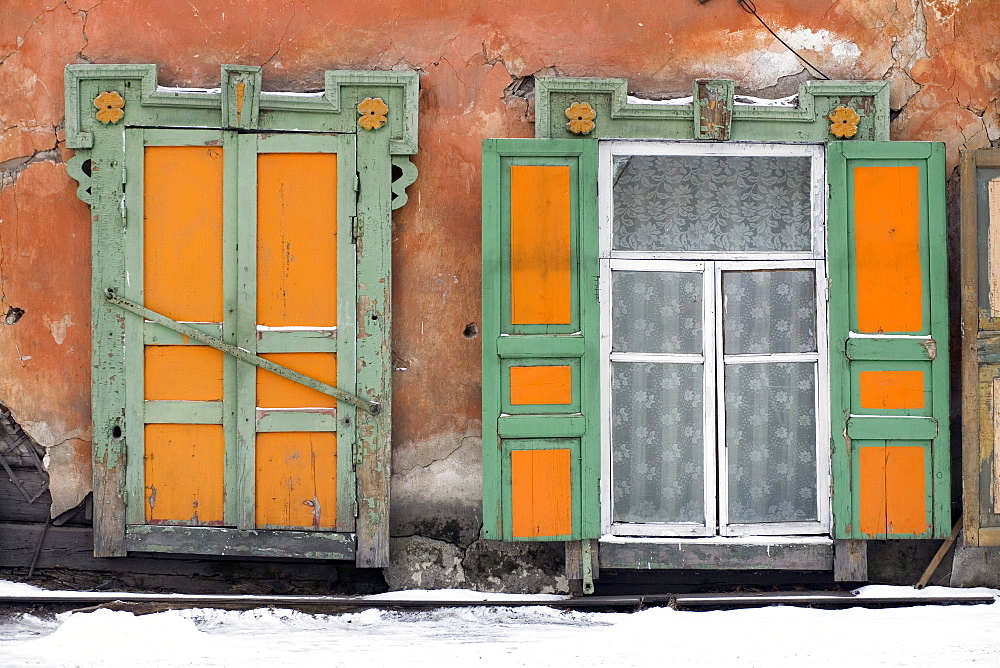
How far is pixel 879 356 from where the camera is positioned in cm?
384

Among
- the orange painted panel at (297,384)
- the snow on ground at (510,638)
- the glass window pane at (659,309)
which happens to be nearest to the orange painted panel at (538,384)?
the glass window pane at (659,309)

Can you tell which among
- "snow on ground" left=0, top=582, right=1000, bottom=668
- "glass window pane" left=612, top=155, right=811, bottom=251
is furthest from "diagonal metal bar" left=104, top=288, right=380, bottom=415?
"glass window pane" left=612, top=155, right=811, bottom=251

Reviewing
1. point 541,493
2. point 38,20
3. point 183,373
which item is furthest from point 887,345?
point 38,20

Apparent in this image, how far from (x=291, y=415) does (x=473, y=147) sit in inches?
55.4

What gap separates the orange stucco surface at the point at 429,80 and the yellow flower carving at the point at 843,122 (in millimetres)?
207

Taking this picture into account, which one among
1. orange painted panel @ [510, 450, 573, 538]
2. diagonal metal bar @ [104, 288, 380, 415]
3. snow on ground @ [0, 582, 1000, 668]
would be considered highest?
diagonal metal bar @ [104, 288, 380, 415]

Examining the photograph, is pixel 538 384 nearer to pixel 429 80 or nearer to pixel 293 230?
pixel 293 230

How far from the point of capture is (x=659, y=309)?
3957 mm

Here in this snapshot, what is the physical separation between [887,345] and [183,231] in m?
3.05

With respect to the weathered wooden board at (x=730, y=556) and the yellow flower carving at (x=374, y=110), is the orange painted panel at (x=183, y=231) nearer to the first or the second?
the yellow flower carving at (x=374, y=110)

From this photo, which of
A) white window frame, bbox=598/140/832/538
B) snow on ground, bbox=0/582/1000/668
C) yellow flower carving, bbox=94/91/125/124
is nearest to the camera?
snow on ground, bbox=0/582/1000/668

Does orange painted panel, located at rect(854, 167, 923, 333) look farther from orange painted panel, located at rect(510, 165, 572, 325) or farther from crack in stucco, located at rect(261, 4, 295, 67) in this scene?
crack in stucco, located at rect(261, 4, 295, 67)

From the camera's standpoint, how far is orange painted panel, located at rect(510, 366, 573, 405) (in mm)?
3848

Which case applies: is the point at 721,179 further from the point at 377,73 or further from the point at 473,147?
the point at 377,73
